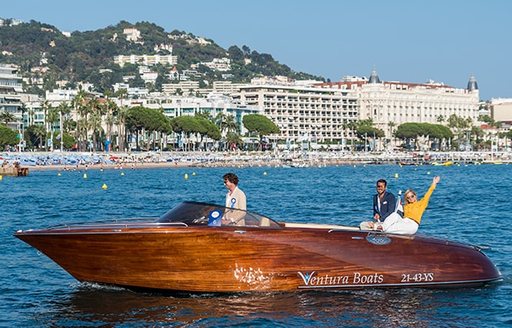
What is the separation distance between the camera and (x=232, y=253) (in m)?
20.0

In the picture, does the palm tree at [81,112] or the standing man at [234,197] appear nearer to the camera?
the standing man at [234,197]

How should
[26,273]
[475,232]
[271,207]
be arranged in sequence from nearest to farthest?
[26,273], [475,232], [271,207]

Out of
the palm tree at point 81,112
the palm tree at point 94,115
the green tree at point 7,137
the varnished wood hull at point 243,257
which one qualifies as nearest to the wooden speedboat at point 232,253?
the varnished wood hull at point 243,257

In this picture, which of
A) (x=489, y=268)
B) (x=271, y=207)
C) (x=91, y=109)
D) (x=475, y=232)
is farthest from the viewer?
(x=91, y=109)

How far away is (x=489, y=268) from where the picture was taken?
22094 millimetres

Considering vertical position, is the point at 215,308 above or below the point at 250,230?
below

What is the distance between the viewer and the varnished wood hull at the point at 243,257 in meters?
19.9

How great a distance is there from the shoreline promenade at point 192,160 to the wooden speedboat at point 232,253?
351 ft

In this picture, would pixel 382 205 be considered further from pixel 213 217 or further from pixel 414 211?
pixel 213 217

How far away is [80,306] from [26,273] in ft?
15.3

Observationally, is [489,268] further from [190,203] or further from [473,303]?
[190,203]

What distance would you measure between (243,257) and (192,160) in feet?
481

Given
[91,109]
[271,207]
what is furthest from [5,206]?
[91,109]

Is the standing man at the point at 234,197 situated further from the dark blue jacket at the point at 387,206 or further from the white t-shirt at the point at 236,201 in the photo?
the dark blue jacket at the point at 387,206
